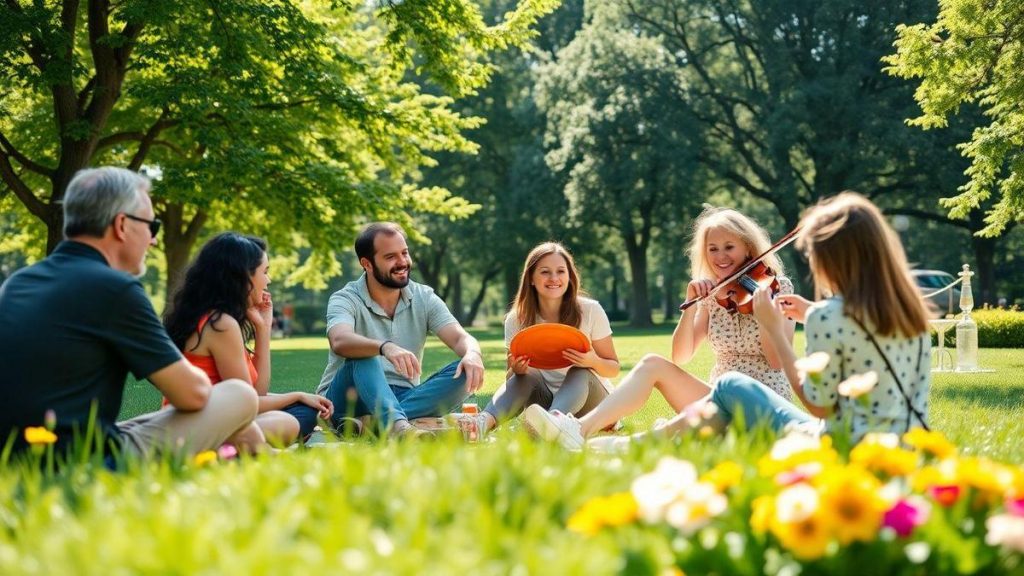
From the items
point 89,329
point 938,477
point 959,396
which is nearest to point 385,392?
point 89,329

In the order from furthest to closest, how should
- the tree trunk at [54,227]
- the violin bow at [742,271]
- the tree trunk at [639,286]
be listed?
the tree trunk at [639,286] → the tree trunk at [54,227] → the violin bow at [742,271]

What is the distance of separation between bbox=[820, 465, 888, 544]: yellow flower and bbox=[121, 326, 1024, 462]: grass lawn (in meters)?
1.75

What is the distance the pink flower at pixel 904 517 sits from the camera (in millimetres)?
2186

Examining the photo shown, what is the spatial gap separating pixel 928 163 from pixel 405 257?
1023 inches

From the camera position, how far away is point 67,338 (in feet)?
11.1

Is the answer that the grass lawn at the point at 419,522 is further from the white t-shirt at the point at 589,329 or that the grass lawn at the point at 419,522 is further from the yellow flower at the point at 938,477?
the white t-shirt at the point at 589,329

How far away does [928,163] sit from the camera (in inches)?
1129

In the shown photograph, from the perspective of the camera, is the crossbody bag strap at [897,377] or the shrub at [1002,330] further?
the shrub at [1002,330]

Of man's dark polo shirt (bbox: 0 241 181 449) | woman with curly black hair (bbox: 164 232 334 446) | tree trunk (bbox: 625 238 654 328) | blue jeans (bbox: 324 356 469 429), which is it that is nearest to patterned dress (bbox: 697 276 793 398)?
blue jeans (bbox: 324 356 469 429)

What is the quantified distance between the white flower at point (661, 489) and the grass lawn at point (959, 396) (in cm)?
155

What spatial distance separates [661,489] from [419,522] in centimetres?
56

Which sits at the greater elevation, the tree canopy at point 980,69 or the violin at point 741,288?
the tree canopy at point 980,69

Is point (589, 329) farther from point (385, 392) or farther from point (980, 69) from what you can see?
point (980, 69)

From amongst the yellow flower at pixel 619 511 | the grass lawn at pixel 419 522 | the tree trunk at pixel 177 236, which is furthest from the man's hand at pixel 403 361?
the tree trunk at pixel 177 236
